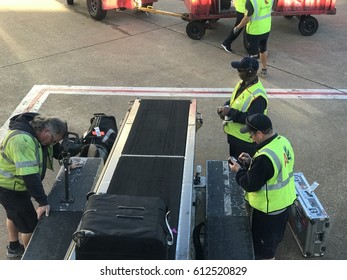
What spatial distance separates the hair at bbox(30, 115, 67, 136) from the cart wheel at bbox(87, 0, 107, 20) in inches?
344

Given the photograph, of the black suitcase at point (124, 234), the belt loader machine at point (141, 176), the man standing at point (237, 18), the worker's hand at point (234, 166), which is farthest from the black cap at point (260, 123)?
the man standing at point (237, 18)

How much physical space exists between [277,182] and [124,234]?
163 centimetres

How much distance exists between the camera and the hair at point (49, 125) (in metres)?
3.98

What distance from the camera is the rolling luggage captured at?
4512 millimetres

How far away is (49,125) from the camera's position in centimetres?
399

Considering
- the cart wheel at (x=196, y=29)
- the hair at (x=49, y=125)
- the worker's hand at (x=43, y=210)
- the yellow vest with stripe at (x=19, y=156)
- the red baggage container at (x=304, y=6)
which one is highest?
the hair at (x=49, y=125)

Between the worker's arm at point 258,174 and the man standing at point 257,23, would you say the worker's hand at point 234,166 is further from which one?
the man standing at point 257,23

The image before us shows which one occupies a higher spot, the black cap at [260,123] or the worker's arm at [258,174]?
the black cap at [260,123]

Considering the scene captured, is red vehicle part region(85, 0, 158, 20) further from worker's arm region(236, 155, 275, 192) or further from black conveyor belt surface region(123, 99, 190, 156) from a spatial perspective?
worker's arm region(236, 155, 275, 192)

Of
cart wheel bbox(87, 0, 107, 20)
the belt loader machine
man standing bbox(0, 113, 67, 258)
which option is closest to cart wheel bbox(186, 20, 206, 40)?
cart wheel bbox(87, 0, 107, 20)

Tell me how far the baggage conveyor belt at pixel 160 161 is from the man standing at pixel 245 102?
472mm

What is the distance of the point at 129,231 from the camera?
283cm
